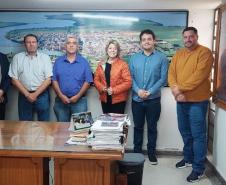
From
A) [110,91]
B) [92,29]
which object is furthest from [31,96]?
[92,29]

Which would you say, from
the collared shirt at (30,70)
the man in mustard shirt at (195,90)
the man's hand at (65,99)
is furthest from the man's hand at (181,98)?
the collared shirt at (30,70)

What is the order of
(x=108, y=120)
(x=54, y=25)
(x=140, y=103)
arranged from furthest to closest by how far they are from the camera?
(x=54, y=25)
(x=140, y=103)
(x=108, y=120)

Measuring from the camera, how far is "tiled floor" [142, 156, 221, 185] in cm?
354

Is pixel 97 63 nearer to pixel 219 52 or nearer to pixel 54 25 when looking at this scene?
pixel 54 25

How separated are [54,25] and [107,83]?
110 cm

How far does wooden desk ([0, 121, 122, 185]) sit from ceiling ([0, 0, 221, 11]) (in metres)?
1.99

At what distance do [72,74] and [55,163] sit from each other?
76.9 inches

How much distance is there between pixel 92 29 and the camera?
14.5 feet

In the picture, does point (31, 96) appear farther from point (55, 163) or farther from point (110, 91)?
point (55, 163)

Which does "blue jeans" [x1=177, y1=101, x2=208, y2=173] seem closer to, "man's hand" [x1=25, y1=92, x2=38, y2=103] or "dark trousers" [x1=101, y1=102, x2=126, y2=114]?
"dark trousers" [x1=101, y1=102, x2=126, y2=114]

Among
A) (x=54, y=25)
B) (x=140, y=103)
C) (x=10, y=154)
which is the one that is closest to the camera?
(x=10, y=154)

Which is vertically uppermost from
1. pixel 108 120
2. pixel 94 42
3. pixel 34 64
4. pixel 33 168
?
pixel 94 42

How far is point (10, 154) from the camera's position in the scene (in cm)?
232

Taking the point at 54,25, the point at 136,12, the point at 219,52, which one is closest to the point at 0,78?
the point at 54,25
